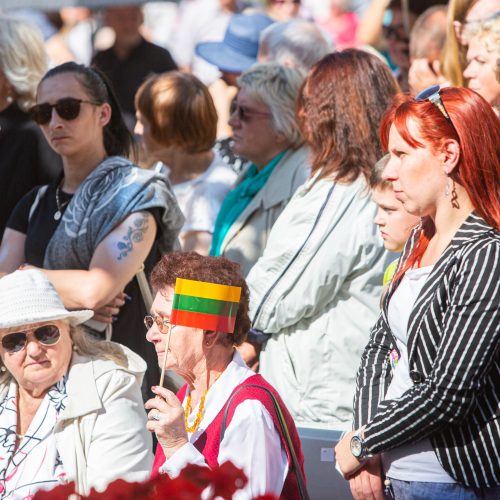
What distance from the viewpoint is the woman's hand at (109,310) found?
429 centimetres

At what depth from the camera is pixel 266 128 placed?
504cm

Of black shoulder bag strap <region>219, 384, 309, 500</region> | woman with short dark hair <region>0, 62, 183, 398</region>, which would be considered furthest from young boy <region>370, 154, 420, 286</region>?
woman with short dark hair <region>0, 62, 183, 398</region>

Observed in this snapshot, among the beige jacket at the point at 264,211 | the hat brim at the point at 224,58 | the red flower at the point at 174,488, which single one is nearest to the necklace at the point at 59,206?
the beige jacket at the point at 264,211

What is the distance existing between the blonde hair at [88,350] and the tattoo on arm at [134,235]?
1.28ft

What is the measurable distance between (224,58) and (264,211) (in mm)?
1885

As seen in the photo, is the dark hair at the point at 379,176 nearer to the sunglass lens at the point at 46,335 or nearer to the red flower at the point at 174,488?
the sunglass lens at the point at 46,335

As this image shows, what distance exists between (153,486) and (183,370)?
4.62 feet

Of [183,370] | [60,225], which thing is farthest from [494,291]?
[60,225]

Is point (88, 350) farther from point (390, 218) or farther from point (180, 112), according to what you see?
point (180, 112)

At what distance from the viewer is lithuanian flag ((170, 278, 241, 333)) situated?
10.5 ft

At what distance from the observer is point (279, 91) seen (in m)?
5.09

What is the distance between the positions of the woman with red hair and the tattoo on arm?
137cm

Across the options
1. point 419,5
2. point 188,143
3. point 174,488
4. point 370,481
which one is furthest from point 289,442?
point 419,5

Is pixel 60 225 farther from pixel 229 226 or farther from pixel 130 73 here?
pixel 130 73
